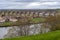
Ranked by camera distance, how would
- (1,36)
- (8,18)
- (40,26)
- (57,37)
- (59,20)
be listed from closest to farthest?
(57,37) < (1,36) < (40,26) < (59,20) < (8,18)

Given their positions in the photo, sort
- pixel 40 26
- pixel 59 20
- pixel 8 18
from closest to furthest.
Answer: pixel 40 26 < pixel 59 20 < pixel 8 18

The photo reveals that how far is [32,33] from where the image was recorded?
40.4ft

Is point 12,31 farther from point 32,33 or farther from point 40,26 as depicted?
point 40,26

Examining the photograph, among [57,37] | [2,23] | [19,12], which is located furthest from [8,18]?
[57,37]

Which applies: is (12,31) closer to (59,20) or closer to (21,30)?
(21,30)

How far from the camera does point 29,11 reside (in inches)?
788

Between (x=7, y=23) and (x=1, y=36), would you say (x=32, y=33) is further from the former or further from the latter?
(x=7, y=23)

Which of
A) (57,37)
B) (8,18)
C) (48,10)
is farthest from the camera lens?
(48,10)

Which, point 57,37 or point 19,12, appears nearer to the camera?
point 57,37

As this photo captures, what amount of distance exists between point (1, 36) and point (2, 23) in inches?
118

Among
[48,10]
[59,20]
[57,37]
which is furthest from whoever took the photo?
[48,10]

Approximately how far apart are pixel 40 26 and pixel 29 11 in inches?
280

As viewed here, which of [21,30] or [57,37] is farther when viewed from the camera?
[21,30]

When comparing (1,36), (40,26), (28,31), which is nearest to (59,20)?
(40,26)
